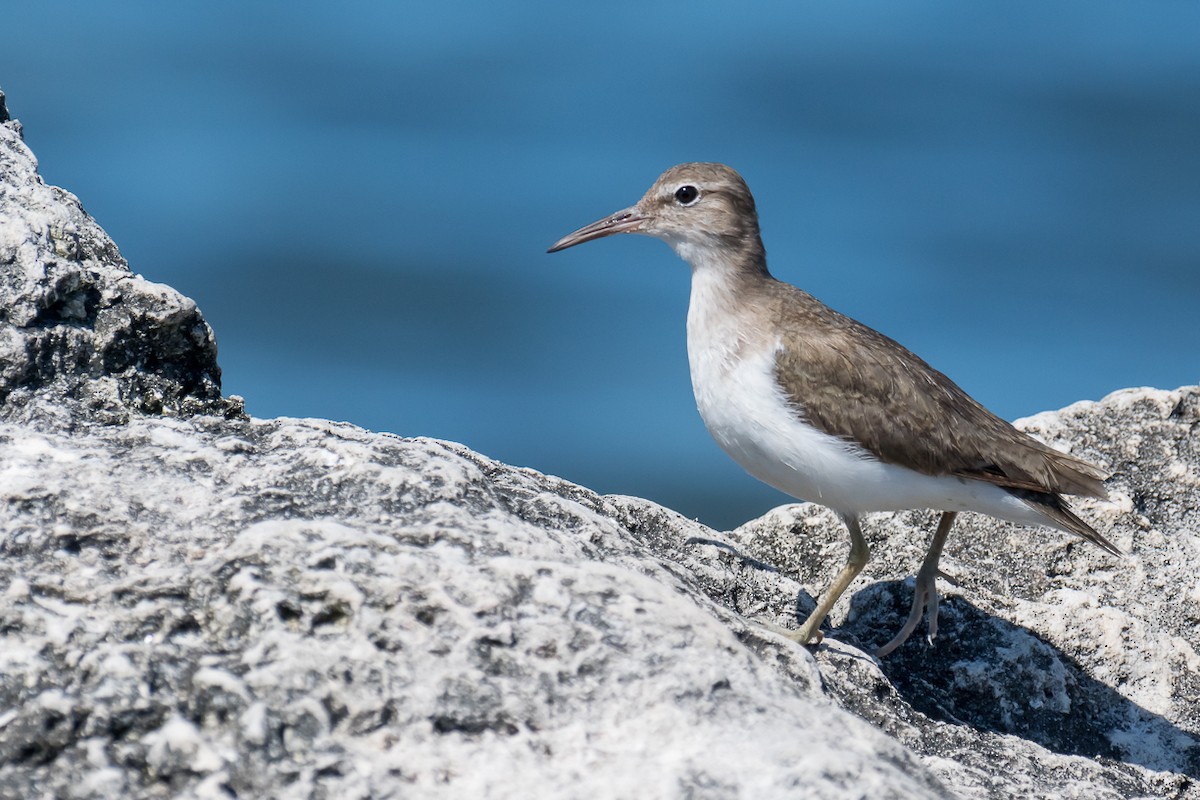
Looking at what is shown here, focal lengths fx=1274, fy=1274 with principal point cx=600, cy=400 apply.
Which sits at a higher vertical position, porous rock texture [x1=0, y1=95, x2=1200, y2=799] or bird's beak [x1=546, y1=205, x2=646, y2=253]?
bird's beak [x1=546, y1=205, x2=646, y2=253]

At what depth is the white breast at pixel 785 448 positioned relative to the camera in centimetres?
503

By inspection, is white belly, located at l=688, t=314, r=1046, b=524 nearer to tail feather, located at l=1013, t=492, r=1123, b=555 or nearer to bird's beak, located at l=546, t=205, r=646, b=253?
tail feather, located at l=1013, t=492, r=1123, b=555

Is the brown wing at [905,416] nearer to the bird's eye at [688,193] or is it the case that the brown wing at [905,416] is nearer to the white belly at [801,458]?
the white belly at [801,458]

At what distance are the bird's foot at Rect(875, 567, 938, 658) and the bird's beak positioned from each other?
7.70 ft

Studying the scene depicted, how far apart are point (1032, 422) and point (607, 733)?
396 cm

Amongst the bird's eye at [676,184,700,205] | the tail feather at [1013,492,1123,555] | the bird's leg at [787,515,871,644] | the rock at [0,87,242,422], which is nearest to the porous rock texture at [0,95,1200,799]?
the rock at [0,87,242,422]

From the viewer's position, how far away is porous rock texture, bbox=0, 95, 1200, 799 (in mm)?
2414

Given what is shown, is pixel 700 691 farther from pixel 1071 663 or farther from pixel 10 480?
pixel 1071 663

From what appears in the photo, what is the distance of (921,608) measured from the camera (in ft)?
15.4

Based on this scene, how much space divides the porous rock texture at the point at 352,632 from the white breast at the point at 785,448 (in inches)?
30.4

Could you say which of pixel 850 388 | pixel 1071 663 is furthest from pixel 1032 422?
pixel 1071 663

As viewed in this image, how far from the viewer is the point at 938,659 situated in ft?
15.1

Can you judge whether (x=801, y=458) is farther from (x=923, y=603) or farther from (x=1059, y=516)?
(x=1059, y=516)

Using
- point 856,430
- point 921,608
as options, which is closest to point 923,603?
point 921,608
